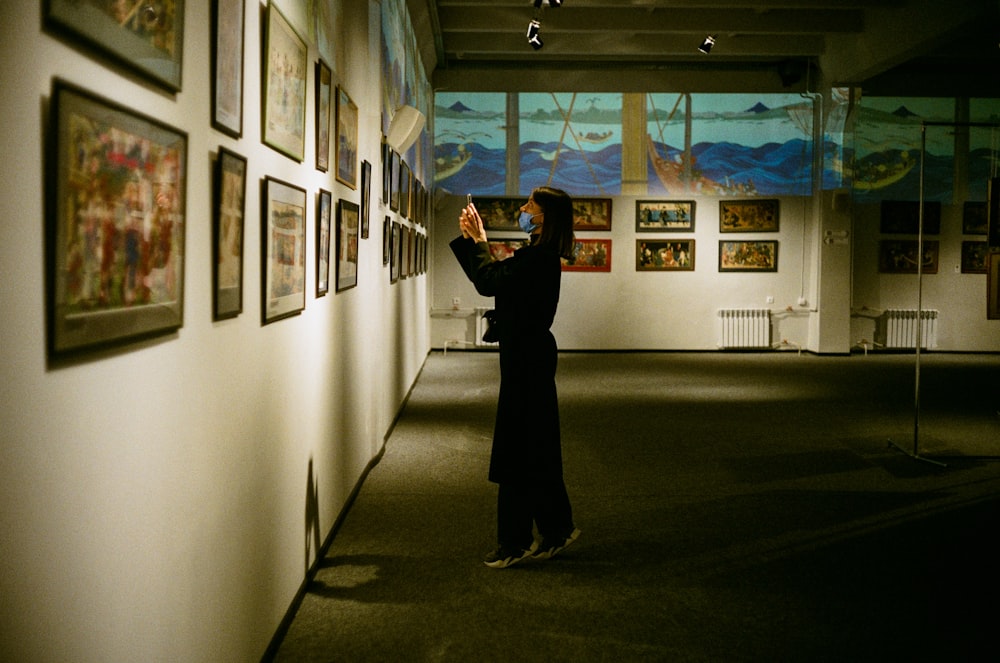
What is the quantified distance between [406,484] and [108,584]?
164 inches

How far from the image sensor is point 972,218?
15.2m

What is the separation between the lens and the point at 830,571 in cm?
425

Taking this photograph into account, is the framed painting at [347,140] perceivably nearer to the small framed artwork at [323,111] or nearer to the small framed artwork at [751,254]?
the small framed artwork at [323,111]

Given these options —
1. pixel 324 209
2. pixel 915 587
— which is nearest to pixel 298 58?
pixel 324 209

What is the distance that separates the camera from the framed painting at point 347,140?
4.57 meters

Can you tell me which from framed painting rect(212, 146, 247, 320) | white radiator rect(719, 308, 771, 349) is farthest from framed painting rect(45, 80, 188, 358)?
white radiator rect(719, 308, 771, 349)

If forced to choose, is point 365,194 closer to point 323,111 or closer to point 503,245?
point 323,111

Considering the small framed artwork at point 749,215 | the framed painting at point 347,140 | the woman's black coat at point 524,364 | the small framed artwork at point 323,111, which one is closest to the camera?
the small framed artwork at point 323,111

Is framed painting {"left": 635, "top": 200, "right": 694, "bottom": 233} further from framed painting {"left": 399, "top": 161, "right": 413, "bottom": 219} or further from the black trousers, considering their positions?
the black trousers

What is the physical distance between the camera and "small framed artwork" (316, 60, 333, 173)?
3.94 metres

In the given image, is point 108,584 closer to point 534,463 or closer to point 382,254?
point 534,463

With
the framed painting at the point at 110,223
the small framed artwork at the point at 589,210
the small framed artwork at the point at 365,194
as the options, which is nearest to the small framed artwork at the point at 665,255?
the small framed artwork at the point at 589,210

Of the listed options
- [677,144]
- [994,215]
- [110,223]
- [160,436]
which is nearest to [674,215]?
[677,144]

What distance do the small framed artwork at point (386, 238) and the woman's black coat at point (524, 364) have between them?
2743 mm
